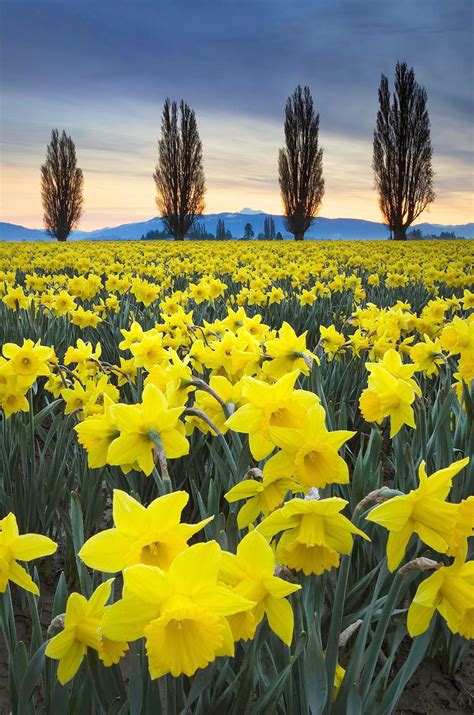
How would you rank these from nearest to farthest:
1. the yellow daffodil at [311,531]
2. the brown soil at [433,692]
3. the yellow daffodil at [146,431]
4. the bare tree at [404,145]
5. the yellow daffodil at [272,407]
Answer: the yellow daffodil at [311,531]
the yellow daffodil at [272,407]
the yellow daffodil at [146,431]
the brown soil at [433,692]
the bare tree at [404,145]

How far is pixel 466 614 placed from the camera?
842mm

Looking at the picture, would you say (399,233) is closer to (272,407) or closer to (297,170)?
(297,170)

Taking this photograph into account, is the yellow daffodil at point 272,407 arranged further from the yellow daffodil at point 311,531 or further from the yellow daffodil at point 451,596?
the yellow daffodil at point 451,596

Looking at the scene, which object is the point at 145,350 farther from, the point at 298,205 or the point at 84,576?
the point at 298,205

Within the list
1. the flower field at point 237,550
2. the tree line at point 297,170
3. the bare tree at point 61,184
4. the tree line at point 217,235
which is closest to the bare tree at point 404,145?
the tree line at point 297,170

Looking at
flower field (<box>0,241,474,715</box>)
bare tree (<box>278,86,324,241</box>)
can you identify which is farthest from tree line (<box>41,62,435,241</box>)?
flower field (<box>0,241,474,715</box>)

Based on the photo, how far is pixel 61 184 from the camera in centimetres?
4609

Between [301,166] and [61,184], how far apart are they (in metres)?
19.0

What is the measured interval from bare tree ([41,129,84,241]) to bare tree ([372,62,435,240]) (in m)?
23.3

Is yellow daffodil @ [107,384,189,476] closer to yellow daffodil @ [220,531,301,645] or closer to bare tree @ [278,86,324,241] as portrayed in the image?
yellow daffodil @ [220,531,301,645]

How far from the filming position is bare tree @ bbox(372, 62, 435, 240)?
35750mm

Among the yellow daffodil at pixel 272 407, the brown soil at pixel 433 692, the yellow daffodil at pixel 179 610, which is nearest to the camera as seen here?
the yellow daffodil at pixel 179 610

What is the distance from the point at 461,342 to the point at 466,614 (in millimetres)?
1338

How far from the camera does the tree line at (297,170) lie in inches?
1417
